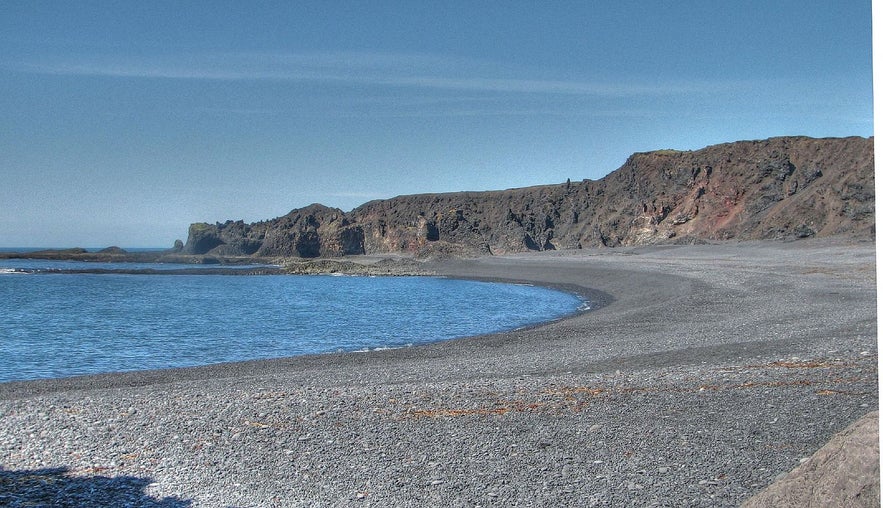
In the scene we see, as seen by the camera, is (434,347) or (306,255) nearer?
(434,347)

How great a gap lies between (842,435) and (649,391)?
5.44 metres

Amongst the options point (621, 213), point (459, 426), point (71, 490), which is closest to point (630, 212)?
point (621, 213)

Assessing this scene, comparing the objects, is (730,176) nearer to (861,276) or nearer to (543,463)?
(861,276)

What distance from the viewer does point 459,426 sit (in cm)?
797

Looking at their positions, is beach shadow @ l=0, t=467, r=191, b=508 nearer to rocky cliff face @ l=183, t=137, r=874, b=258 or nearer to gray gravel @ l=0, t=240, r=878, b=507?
gray gravel @ l=0, t=240, r=878, b=507

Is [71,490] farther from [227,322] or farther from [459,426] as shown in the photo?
[227,322]

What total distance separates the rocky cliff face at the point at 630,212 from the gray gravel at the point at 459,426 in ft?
139

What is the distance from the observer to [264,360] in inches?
661

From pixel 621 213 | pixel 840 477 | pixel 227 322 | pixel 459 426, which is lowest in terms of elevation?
pixel 227 322

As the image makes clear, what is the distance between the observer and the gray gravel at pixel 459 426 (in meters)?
6.09

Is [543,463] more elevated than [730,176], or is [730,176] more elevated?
[730,176]

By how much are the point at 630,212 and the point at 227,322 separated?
213ft

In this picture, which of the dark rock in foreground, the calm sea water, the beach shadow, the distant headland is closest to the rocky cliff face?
the distant headland

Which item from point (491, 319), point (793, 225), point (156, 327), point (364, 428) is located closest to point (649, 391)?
point (364, 428)
